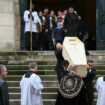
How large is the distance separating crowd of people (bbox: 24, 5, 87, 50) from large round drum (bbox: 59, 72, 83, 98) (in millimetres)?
7374

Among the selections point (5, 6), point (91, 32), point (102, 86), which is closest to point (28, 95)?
point (102, 86)

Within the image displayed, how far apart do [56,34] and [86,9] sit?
1000cm

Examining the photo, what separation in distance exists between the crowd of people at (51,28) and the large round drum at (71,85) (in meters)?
7.37

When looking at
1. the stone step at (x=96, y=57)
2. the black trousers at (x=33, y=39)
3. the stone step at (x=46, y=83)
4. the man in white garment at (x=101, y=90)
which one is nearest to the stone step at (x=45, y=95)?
the stone step at (x=46, y=83)

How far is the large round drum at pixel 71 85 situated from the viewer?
380 inches

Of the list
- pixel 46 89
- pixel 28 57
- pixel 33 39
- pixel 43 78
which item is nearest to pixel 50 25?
pixel 33 39

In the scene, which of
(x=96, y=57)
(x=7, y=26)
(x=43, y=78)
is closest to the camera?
(x=43, y=78)

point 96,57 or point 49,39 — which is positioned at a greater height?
point 49,39

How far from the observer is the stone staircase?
1341cm

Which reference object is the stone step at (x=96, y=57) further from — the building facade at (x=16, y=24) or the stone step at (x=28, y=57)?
the building facade at (x=16, y=24)

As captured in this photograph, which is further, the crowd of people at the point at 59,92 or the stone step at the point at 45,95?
the stone step at the point at 45,95

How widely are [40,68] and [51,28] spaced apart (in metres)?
3.27

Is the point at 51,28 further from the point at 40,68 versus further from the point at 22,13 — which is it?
the point at 40,68

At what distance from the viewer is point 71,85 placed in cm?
970
